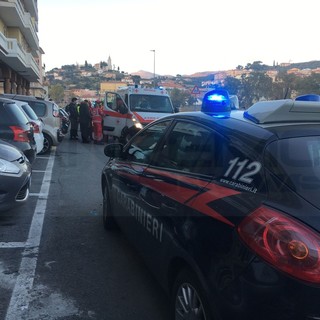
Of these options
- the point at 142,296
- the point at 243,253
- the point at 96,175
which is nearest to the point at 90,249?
the point at 142,296

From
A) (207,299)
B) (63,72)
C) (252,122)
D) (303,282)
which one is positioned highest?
(63,72)

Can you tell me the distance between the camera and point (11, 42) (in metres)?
24.1

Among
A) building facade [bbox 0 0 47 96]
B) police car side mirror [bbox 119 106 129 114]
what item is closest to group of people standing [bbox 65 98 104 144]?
police car side mirror [bbox 119 106 129 114]

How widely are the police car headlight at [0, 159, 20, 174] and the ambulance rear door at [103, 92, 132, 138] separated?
9323mm

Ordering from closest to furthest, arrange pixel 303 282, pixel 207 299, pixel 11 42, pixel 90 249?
pixel 303 282 → pixel 207 299 → pixel 90 249 → pixel 11 42

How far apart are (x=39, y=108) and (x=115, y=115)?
3.30m

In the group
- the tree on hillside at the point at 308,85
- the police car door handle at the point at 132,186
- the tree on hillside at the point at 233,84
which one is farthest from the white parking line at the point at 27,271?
the tree on hillside at the point at 233,84

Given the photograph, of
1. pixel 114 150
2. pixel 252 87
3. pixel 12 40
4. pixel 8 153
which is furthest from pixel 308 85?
pixel 12 40

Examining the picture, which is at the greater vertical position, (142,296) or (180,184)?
(180,184)

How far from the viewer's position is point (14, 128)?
295 inches

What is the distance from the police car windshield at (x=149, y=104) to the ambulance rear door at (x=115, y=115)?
368 mm

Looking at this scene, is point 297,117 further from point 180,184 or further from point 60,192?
point 60,192

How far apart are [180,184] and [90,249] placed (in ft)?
6.79

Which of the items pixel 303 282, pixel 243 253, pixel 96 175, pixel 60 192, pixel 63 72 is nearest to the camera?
pixel 303 282
